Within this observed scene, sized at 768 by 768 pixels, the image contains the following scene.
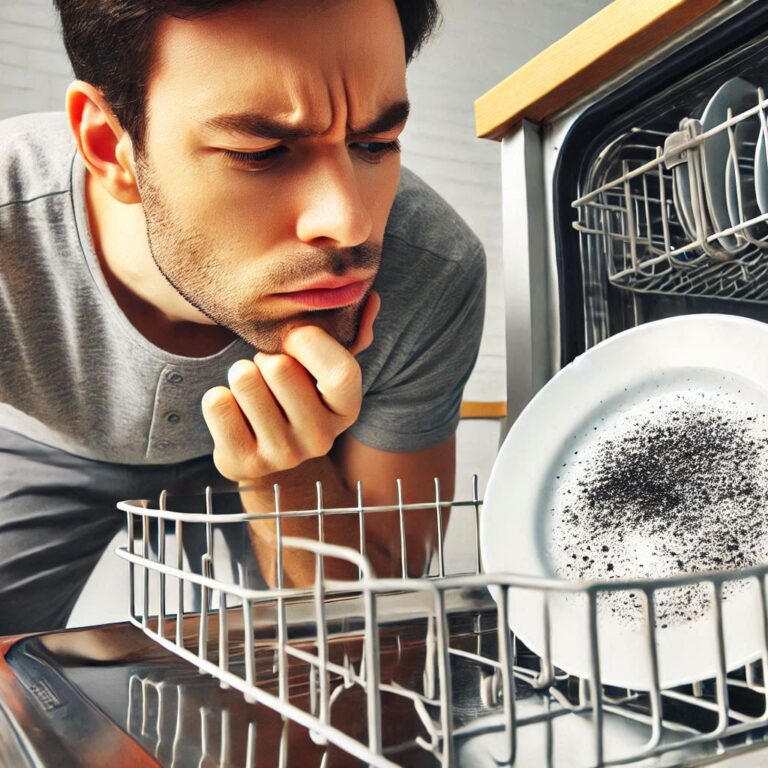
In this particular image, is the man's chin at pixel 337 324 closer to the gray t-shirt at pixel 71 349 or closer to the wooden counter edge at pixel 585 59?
the gray t-shirt at pixel 71 349

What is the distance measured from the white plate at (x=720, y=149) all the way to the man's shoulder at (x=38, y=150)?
74 centimetres

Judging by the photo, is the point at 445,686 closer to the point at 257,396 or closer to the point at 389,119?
the point at 257,396

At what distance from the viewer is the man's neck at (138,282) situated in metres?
0.97

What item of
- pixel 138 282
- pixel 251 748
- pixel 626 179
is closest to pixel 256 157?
pixel 138 282

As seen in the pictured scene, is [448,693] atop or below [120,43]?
below

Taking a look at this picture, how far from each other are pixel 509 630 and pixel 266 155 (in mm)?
728

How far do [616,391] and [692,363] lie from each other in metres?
0.08

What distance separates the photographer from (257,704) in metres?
0.52

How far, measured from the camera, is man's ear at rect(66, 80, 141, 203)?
0.95 m

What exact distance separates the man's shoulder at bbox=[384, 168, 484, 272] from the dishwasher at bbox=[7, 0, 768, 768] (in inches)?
11.1

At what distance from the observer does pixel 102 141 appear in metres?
0.96

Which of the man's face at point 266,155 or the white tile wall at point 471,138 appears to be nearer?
the man's face at point 266,155

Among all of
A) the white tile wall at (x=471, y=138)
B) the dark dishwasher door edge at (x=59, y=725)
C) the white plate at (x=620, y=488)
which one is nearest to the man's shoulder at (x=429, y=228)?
the white tile wall at (x=471, y=138)

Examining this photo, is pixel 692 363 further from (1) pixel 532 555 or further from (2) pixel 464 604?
(2) pixel 464 604
